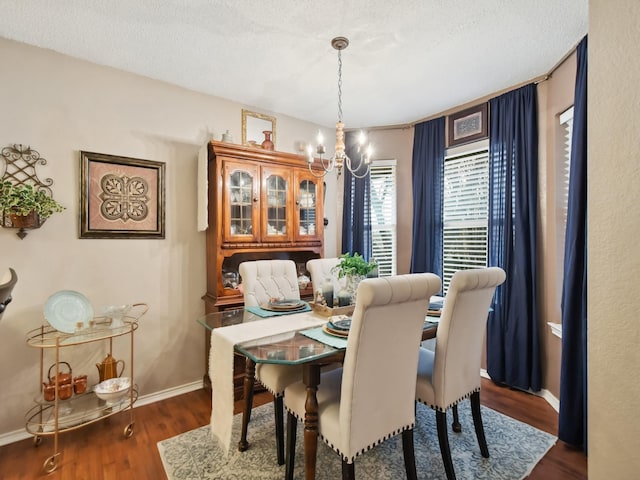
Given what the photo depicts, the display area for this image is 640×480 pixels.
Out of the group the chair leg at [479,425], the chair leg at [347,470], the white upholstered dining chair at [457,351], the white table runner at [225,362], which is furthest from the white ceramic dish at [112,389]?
the chair leg at [479,425]

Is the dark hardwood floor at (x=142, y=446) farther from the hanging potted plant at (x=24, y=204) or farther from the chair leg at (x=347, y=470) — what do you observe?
the hanging potted plant at (x=24, y=204)

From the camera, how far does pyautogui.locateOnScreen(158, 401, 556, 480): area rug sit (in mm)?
1817

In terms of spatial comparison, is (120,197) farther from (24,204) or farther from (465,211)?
(465,211)

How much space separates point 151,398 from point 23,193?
1.83 meters

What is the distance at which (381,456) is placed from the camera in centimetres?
198

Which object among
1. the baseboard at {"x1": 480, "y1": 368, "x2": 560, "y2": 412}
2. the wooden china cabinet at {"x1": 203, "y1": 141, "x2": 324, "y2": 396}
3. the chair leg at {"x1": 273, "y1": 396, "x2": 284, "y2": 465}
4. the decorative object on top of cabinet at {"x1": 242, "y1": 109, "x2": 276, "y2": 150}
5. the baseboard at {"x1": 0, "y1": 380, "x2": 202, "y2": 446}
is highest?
the decorative object on top of cabinet at {"x1": 242, "y1": 109, "x2": 276, "y2": 150}

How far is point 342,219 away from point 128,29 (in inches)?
106

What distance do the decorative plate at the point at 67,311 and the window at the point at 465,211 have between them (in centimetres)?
305

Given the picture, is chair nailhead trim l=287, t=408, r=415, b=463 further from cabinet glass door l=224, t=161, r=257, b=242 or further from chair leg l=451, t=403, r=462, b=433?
cabinet glass door l=224, t=161, r=257, b=242

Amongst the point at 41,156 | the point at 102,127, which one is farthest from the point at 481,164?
the point at 41,156

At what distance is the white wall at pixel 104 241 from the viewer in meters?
2.20

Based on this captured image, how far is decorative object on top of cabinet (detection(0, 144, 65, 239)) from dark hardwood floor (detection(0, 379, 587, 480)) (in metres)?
1.42

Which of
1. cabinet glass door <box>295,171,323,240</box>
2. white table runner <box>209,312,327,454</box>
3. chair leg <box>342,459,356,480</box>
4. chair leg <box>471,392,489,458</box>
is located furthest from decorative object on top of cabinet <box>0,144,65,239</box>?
chair leg <box>471,392,489,458</box>

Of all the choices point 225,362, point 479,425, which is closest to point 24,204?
point 225,362
